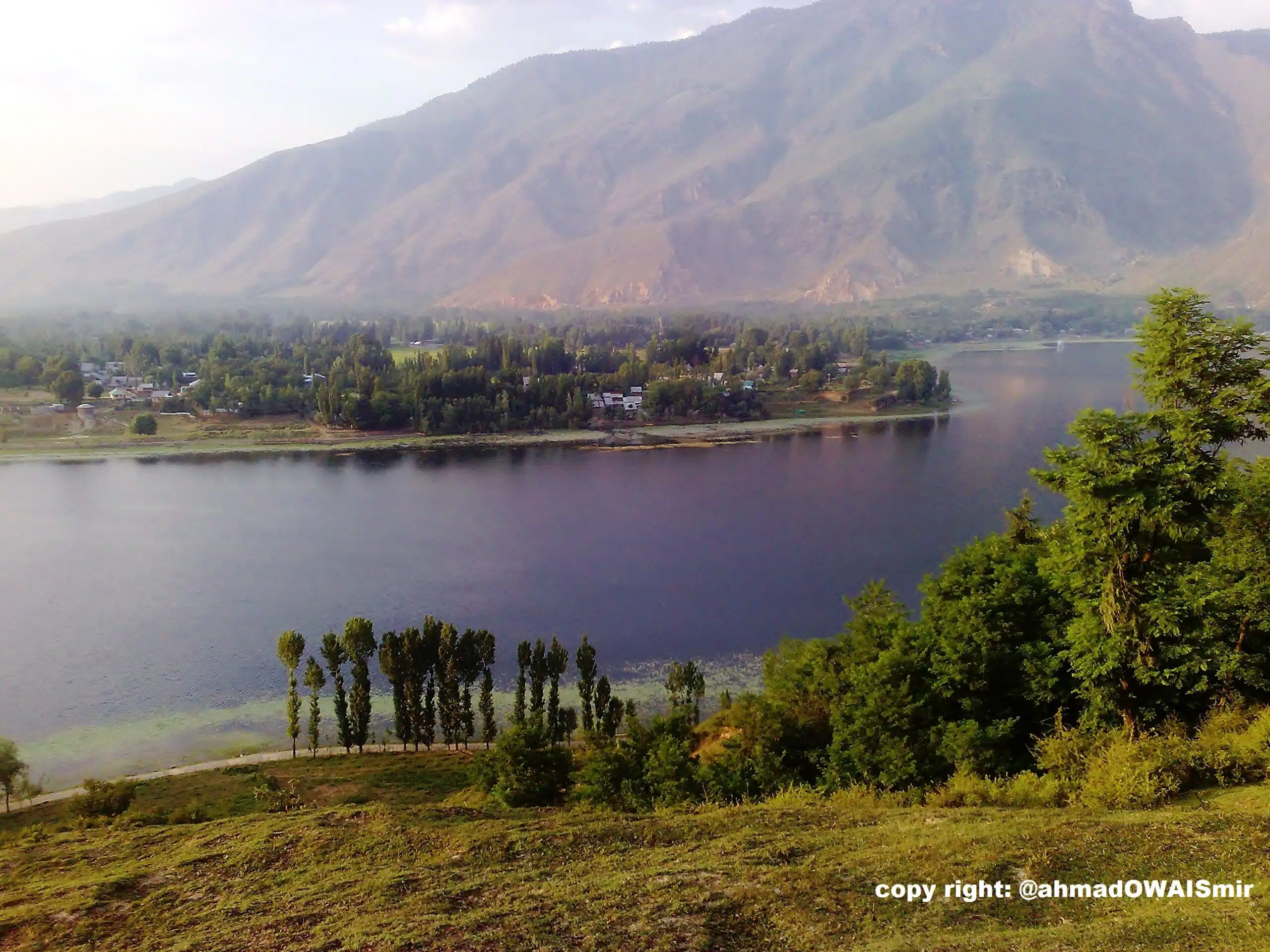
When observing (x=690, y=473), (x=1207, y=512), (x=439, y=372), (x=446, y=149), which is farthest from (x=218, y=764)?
(x=446, y=149)

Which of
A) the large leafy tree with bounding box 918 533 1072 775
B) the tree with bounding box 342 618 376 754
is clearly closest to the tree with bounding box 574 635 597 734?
the tree with bounding box 342 618 376 754

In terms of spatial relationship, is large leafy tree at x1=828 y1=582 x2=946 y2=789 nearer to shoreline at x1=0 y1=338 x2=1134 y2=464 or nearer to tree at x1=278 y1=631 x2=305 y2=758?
tree at x1=278 y1=631 x2=305 y2=758

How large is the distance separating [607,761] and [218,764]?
888 centimetres

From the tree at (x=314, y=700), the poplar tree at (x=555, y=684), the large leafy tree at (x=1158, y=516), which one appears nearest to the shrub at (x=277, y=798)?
the tree at (x=314, y=700)

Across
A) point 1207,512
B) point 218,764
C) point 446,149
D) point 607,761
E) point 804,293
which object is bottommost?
point 218,764

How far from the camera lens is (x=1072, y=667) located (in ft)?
27.7

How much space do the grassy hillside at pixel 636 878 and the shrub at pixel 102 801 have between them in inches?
137

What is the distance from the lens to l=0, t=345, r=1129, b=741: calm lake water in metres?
19.6

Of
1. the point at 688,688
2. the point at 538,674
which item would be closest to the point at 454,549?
the point at 538,674

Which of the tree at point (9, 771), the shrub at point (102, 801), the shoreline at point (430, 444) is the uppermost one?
the shoreline at point (430, 444)

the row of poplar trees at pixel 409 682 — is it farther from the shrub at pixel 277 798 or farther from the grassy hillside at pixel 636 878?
the grassy hillside at pixel 636 878

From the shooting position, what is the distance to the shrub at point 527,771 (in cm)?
902

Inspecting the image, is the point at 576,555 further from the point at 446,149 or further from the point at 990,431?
the point at 446,149

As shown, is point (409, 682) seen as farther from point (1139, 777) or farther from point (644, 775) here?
point (1139, 777)
